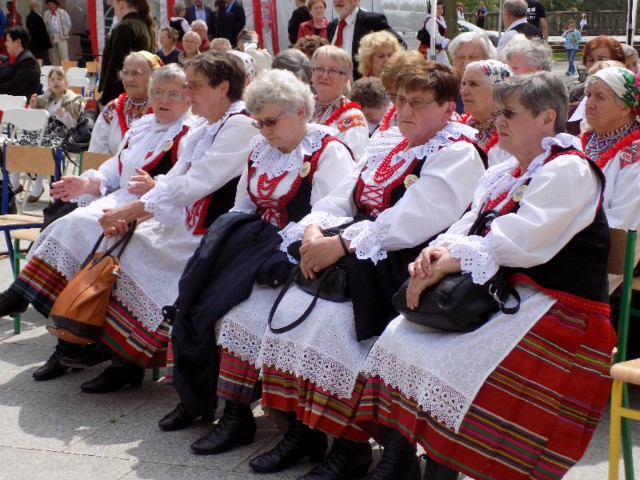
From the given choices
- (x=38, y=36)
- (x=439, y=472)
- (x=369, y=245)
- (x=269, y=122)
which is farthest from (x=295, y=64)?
(x=38, y=36)

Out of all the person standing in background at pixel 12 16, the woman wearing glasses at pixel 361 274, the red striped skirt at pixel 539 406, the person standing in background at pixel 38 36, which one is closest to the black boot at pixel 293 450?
the woman wearing glasses at pixel 361 274

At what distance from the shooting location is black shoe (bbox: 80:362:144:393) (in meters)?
4.53

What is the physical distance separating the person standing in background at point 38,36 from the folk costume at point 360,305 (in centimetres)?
1360

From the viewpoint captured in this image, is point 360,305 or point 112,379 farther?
point 112,379

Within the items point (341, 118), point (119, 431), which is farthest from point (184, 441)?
point (341, 118)

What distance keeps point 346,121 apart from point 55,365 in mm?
1880

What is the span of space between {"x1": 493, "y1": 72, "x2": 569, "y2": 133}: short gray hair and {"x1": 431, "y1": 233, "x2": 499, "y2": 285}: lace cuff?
1.53 ft

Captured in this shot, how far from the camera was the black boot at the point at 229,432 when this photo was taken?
3.80 m

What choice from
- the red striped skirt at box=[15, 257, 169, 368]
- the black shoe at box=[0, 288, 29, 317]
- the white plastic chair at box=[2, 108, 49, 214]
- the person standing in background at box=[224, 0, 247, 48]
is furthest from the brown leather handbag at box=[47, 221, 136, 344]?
the person standing in background at box=[224, 0, 247, 48]

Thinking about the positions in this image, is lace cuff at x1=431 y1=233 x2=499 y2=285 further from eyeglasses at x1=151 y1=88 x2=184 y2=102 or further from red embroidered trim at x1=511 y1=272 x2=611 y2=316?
eyeglasses at x1=151 y1=88 x2=184 y2=102

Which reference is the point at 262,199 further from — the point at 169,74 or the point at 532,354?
the point at 532,354

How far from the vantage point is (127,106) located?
19.1 ft

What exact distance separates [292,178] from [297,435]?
A: 3.59 feet

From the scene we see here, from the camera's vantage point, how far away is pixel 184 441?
3.94m
